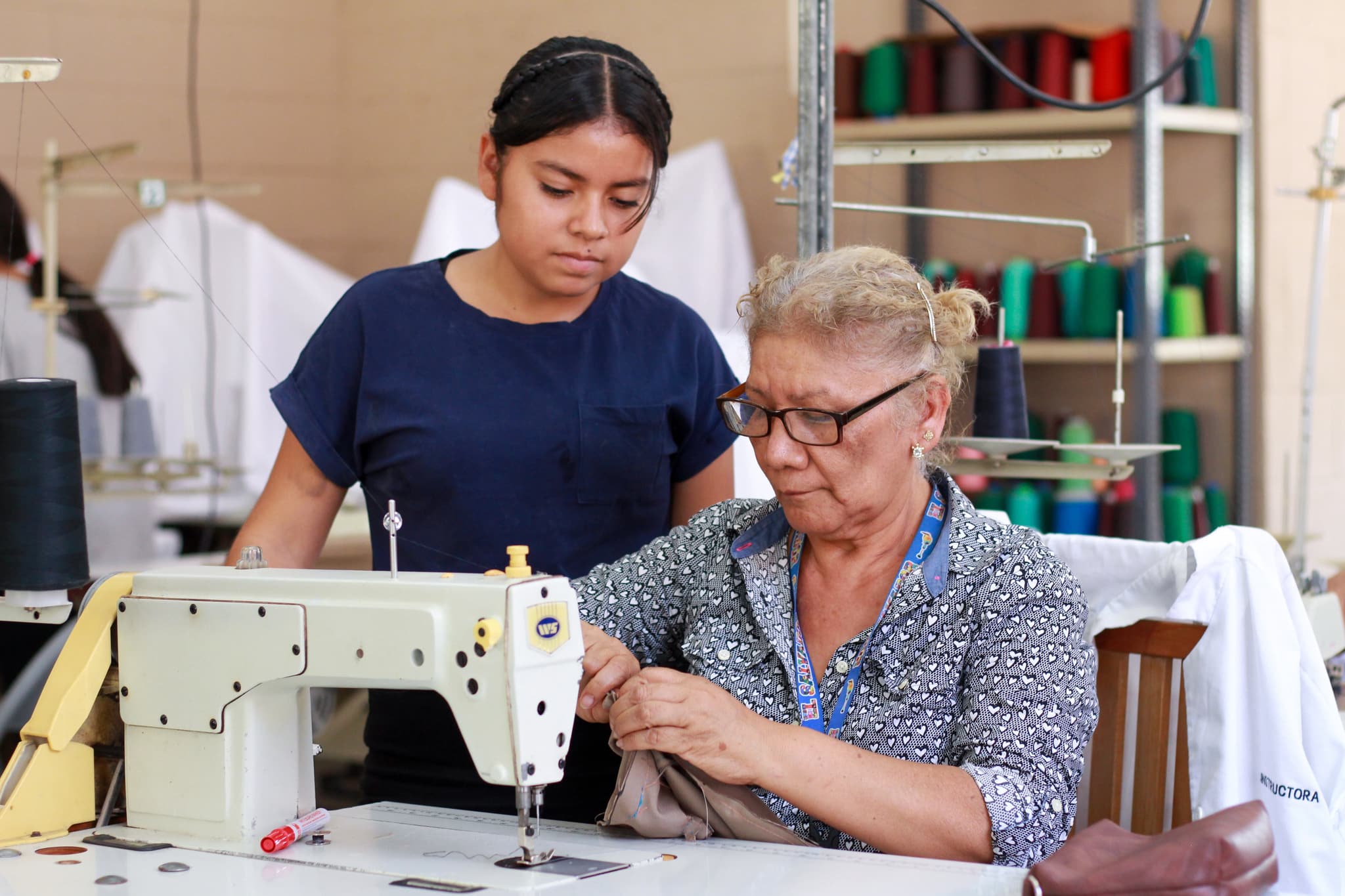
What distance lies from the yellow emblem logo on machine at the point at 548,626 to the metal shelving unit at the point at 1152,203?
8.15ft

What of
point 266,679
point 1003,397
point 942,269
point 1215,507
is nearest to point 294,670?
point 266,679

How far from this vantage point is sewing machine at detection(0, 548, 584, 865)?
49.8 inches

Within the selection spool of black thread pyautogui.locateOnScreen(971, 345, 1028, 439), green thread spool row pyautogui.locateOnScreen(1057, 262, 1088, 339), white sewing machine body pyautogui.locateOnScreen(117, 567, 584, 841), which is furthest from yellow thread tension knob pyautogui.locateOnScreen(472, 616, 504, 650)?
green thread spool row pyautogui.locateOnScreen(1057, 262, 1088, 339)

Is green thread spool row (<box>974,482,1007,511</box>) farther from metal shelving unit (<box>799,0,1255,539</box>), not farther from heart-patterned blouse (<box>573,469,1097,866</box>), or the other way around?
heart-patterned blouse (<box>573,469,1097,866</box>)

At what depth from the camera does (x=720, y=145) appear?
4.24m

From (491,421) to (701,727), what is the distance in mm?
539

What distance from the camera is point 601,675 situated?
1.49 meters

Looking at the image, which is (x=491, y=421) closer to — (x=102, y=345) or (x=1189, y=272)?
(x=102, y=345)

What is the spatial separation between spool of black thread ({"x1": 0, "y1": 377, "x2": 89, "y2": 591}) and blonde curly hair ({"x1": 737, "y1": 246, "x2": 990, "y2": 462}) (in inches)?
28.2

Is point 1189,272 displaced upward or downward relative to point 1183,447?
upward

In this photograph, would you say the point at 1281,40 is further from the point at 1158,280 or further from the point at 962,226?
the point at 962,226

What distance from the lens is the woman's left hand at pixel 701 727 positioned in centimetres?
137

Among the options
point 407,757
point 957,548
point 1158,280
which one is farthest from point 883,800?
point 1158,280

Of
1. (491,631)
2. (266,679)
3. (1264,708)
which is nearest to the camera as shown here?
(491,631)
